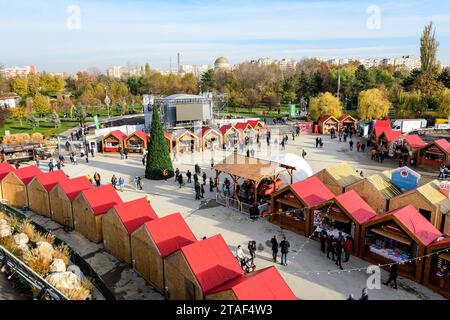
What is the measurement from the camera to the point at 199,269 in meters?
10.3

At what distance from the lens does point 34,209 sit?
18.9m

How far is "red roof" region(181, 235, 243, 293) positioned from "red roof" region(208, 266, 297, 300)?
0.74 meters

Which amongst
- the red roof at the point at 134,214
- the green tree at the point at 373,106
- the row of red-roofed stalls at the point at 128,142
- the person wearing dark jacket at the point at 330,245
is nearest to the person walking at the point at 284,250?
the person wearing dark jacket at the point at 330,245

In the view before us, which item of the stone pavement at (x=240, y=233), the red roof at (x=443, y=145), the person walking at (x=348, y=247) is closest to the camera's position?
the stone pavement at (x=240, y=233)

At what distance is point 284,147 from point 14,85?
62.3m

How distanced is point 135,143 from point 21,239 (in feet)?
68.3

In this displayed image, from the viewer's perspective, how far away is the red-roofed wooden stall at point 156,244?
11828 millimetres

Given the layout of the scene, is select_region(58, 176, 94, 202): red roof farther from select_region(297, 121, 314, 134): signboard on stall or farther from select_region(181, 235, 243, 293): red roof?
select_region(297, 121, 314, 134): signboard on stall

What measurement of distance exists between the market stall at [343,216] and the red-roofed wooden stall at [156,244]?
5.83 m

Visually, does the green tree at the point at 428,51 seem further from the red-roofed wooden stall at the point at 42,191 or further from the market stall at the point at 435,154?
the red-roofed wooden stall at the point at 42,191

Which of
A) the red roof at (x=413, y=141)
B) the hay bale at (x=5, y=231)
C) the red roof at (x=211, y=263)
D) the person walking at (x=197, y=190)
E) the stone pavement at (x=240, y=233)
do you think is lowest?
the stone pavement at (x=240, y=233)

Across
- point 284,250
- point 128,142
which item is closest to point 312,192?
point 284,250
